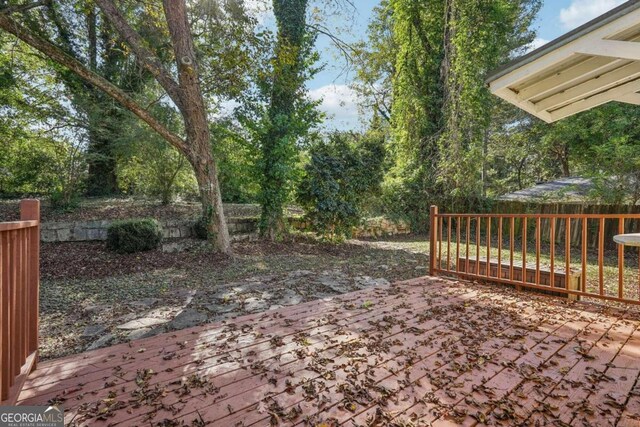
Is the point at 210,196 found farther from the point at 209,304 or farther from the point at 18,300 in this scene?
the point at 18,300

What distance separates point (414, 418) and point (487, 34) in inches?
461

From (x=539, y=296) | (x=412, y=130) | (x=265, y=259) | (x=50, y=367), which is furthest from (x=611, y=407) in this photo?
(x=412, y=130)

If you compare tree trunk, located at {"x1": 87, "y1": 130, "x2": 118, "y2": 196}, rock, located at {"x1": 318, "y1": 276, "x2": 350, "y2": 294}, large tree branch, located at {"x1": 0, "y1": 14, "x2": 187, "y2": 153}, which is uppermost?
large tree branch, located at {"x1": 0, "y1": 14, "x2": 187, "y2": 153}

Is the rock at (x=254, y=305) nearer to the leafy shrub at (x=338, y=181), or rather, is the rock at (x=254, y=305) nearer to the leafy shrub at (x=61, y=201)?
the leafy shrub at (x=338, y=181)

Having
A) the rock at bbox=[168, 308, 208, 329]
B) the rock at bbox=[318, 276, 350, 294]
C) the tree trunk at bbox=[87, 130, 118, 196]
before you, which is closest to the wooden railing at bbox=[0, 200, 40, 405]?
the rock at bbox=[168, 308, 208, 329]

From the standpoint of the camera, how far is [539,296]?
3768mm

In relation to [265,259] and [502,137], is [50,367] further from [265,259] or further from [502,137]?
[502,137]

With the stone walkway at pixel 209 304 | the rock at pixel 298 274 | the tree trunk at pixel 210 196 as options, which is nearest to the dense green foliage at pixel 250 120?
the tree trunk at pixel 210 196

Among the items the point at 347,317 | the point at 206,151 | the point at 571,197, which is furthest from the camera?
the point at 571,197

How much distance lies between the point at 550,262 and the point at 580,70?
220cm

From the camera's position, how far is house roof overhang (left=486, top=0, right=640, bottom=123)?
240cm

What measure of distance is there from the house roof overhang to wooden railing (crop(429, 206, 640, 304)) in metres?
1.35

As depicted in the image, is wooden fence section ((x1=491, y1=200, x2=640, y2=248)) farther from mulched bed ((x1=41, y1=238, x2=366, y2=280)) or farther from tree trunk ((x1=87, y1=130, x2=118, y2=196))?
tree trunk ((x1=87, y1=130, x2=118, y2=196))

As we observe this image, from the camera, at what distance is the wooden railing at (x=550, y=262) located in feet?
10.6
